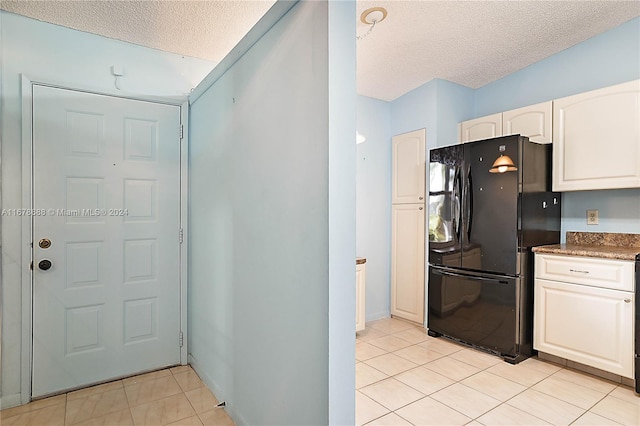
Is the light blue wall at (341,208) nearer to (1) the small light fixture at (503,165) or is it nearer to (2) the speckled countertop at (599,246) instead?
(1) the small light fixture at (503,165)

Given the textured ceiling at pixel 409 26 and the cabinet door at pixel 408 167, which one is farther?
the cabinet door at pixel 408 167

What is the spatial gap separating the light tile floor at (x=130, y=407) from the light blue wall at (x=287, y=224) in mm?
163

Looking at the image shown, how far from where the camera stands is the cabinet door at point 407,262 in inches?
150

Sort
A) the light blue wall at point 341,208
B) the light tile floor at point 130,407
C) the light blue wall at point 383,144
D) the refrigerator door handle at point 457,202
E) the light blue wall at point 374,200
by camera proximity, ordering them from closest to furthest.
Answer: the light blue wall at point 341,208 < the light tile floor at point 130,407 < the refrigerator door handle at point 457,202 < the light blue wall at point 383,144 < the light blue wall at point 374,200

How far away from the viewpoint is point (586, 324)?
2.60 meters

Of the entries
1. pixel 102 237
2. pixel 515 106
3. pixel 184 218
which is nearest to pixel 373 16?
pixel 515 106

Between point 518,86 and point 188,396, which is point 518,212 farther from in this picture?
point 188,396

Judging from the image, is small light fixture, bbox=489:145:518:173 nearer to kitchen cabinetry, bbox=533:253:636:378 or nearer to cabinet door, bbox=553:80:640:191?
cabinet door, bbox=553:80:640:191

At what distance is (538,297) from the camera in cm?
289

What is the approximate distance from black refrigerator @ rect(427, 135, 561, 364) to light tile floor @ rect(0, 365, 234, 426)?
2204mm

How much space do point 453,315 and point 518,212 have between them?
113 cm

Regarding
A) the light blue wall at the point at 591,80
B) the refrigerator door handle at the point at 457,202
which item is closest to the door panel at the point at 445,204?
the refrigerator door handle at the point at 457,202

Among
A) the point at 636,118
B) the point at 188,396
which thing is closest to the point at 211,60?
the point at 188,396

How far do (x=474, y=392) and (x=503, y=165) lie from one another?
5.78ft
